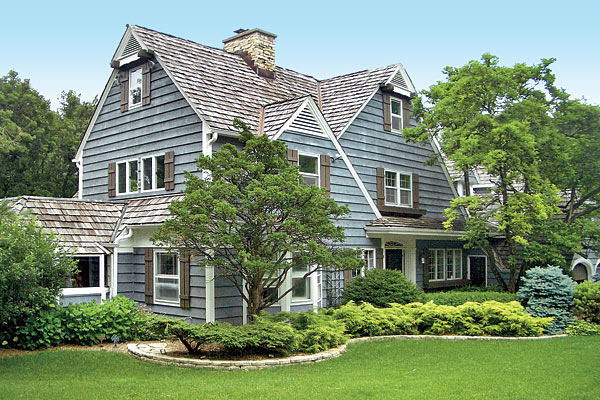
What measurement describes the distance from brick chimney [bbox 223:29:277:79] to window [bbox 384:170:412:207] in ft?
17.6

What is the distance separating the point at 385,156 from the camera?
2020cm

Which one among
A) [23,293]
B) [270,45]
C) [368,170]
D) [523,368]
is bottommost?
[523,368]

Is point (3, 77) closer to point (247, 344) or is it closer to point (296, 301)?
point (296, 301)

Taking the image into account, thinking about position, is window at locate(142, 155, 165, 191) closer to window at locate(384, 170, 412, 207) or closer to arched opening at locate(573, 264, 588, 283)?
window at locate(384, 170, 412, 207)

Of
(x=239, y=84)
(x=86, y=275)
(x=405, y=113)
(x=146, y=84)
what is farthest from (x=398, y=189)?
(x=86, y=275)

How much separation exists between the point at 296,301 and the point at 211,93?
6044 mm

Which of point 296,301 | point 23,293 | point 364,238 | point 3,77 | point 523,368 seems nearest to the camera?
point 523,368

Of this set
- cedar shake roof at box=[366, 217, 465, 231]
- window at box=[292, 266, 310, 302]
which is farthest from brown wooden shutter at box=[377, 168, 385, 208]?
window at box=[292, 266, 310, 302]

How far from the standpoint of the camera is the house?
15.0 metres

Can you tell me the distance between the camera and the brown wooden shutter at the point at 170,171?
1574 cm

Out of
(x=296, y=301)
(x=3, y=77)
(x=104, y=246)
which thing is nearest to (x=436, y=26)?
(x=296, y=301)

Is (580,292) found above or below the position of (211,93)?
below

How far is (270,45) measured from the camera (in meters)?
20.5

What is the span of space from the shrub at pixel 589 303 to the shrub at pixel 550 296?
0.63 ft
